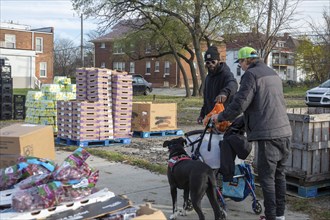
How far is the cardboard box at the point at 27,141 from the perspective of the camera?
428 cm

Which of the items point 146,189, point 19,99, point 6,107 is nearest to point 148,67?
point 19,99

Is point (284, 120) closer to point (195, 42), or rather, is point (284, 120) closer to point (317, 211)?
point (317, 211)

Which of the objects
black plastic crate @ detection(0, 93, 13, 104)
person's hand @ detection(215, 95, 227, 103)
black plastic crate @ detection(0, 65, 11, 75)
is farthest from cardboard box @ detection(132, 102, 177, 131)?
black plastic crate @ detection(0, 65, 11, 75)

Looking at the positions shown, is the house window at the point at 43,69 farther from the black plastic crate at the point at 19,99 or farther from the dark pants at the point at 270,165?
the dark pants at the point at 270,165

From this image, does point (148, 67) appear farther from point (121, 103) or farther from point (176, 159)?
point (176, 159)

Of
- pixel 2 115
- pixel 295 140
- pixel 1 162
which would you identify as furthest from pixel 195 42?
pixel 1 162

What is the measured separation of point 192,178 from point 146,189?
2.19 meters

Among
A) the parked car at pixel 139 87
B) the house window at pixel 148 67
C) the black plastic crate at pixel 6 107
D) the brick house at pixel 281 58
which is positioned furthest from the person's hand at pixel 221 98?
the house window at pixel 148 67

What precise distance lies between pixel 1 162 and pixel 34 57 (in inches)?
1649

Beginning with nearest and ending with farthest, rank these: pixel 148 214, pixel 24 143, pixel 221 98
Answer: pixel 148 214, pixel 24 143, pixel 221 98

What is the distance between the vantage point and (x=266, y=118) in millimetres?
4570

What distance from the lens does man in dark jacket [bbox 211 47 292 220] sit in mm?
4551

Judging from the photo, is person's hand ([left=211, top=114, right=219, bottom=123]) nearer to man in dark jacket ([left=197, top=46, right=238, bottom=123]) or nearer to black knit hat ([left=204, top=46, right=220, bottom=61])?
man in dark jacket ([left=197, top=46, right=238, bottom=123])

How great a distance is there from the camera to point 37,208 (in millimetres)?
3082
